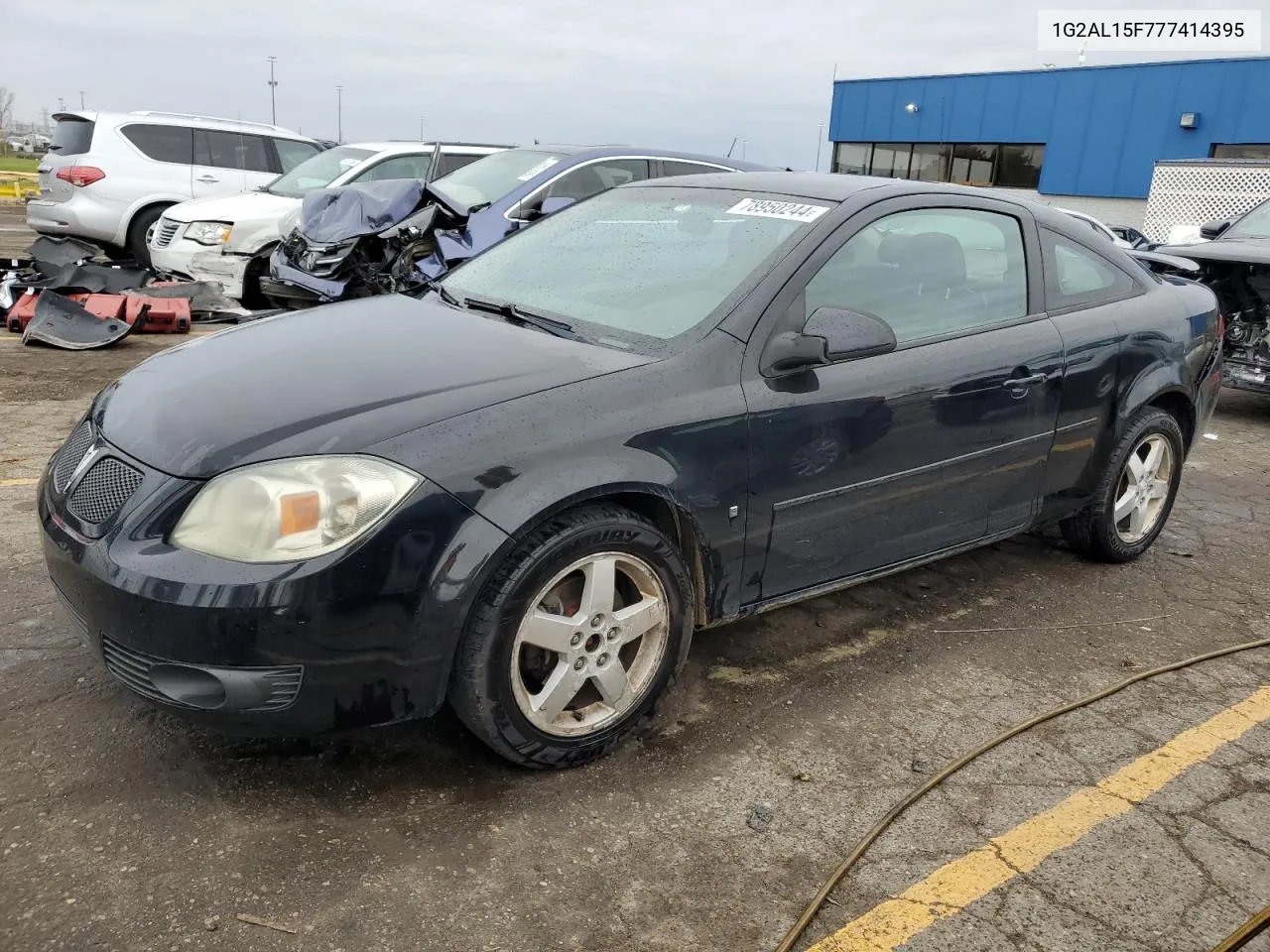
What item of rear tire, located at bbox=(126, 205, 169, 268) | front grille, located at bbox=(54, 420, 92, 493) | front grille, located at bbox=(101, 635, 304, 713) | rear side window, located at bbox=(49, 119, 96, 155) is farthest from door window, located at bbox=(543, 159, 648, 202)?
rear side window, located at bbox=(49, 119, 96, 155)

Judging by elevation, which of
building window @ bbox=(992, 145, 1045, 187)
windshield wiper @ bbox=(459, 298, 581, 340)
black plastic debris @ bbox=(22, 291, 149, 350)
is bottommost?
black plastic debris @ bbox=(22, 291, 149, 350)

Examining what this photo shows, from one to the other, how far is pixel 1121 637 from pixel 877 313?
1584 mm

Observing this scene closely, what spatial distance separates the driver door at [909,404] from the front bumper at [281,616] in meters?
0.99

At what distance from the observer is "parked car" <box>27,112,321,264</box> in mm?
10555

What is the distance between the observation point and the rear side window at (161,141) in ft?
35.7

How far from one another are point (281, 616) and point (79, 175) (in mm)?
10179

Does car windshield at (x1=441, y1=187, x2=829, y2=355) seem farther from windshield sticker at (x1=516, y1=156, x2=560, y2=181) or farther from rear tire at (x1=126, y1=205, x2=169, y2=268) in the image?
rear tire at (x1=126, y1=205, x2=169, y2=268)

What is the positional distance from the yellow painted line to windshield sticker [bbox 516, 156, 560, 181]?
6.00 metres

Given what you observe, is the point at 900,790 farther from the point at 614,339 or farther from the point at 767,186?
the point at 767,186

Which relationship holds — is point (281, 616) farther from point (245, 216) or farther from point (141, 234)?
point (141, 234)

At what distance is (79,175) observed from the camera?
1050 centimetres

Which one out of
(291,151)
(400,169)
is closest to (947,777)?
(400,169)

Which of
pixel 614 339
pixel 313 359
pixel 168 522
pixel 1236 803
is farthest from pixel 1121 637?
pixel 168 522

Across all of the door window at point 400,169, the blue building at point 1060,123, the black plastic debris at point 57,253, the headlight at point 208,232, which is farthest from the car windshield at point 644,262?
the blue building at point 1060,123
